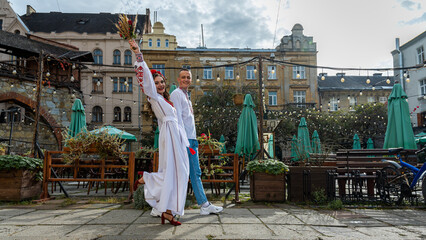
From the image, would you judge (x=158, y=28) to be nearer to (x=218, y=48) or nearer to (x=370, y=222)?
(x=218, y=48)

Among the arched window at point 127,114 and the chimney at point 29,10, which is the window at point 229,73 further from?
the chimney at point 29,10

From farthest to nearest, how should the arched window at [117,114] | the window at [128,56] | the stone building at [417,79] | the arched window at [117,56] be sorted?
the window at [128,56]
the arched window at [117,56]
the arched window at [117,114]
the stone building at [417,79]

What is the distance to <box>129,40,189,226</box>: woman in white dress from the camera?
12.7 ft

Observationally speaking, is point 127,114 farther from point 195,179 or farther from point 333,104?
point 195,179

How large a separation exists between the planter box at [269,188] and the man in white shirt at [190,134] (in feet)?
4.25

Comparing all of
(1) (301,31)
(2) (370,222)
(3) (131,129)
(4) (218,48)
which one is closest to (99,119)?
(3) (131,129)

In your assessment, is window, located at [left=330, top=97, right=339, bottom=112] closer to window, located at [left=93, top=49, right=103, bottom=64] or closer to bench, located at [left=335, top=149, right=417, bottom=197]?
window, located at [left=93, top=49, right=103, bottom=64]

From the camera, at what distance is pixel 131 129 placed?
96.2 ft

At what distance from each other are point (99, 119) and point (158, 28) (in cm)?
1055

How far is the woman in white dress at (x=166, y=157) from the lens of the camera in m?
3.86

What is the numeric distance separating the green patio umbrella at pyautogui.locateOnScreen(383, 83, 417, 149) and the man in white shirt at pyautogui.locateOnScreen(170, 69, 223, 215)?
257 inches

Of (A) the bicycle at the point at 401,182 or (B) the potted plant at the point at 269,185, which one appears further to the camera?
(B) the potted plant at the point at 269,185

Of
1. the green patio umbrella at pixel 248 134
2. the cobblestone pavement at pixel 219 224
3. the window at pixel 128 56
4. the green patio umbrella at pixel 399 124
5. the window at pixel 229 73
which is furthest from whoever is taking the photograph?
the window at pixel 229 73

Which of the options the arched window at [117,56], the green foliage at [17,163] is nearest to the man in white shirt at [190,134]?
the green foliage at [17,163]
